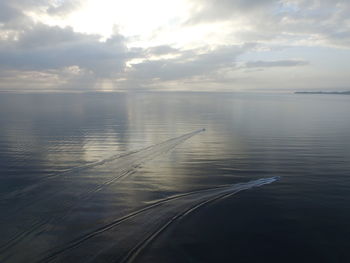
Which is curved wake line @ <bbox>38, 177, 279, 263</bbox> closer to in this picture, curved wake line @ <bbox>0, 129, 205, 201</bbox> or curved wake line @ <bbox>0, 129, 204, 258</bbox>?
curved wake line @ <bbox>0, 129, 204, 258</bbox>

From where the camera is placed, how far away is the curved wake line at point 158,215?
1178 cm

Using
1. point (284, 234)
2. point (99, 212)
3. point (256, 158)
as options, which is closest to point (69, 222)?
point (99, 212)

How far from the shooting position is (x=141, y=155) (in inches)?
1124

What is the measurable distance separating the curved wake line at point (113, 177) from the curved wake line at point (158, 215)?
6.92ft

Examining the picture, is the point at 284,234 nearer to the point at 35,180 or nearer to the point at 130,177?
the point at 130,177

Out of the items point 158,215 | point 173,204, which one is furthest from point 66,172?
point 158,215

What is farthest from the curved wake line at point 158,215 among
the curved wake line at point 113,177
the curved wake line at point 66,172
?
the curved wake line at point 66,172

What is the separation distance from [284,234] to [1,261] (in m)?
13.1

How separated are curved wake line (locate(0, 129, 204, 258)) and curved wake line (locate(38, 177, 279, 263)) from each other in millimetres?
2109

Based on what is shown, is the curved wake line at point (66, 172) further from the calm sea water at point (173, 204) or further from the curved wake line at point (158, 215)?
the curved wake line at point (158, 215)

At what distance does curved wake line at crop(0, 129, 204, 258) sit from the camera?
12.6 m

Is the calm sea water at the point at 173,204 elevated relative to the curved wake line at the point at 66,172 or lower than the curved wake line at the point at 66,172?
lower

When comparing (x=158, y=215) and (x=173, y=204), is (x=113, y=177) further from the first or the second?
(x=158, y=215)

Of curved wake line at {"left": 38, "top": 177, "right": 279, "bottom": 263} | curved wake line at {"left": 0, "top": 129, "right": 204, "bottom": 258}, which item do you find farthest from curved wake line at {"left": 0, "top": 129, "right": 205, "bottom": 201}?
curved wake line at {"left": 38, "top": 177, "right": 279, "bottom": 263}
